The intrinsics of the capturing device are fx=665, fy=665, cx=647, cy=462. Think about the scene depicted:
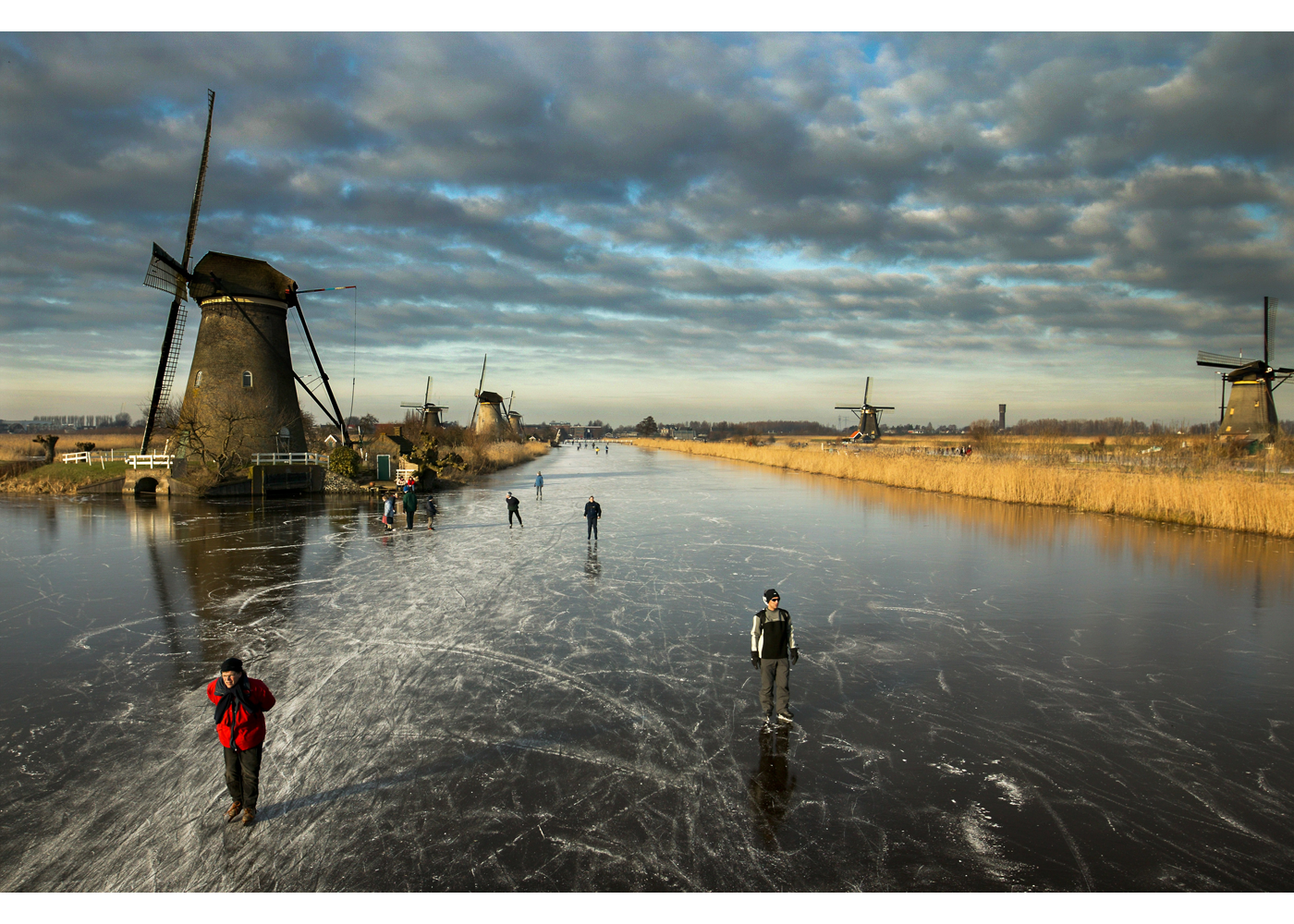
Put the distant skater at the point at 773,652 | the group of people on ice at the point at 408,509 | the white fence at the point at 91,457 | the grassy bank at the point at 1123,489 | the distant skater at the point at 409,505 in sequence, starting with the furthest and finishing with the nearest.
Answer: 1. the white fence at the point at 91,457
2. the distant skater at the point at 409,505
3. the grassy bank at the point at 1123,489
4. the group of people on ice at the point at 408,509
5. the distant skater at the point at 773,652

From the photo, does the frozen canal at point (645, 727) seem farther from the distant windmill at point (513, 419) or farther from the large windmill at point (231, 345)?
the distant windmill at point (513, 419)

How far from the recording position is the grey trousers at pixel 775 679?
5887 mm

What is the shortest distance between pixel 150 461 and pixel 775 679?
97.0 feet

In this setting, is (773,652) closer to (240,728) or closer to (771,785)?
(771,785)

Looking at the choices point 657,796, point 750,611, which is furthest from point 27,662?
point 750,611

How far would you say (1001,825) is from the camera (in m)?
4.51

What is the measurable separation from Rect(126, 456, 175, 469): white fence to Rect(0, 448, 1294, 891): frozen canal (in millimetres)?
14558

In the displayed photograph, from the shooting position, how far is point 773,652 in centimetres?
587

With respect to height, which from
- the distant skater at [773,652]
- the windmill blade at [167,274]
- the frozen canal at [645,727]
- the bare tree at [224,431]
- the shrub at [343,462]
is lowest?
the frozen canal at [645,727]

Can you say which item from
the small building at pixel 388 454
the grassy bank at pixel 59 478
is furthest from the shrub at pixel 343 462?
the grassy bank at pixel 59 478

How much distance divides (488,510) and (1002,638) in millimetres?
17133

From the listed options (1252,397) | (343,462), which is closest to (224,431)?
(343,462)

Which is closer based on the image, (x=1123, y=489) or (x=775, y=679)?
(x=775, y=679)

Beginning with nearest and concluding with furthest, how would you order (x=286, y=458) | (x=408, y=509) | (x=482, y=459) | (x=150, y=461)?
1. (x=408, y=509)
2. (x=150, y=461)
3. (x=286, y=458)
4. (x=482, y=459)
